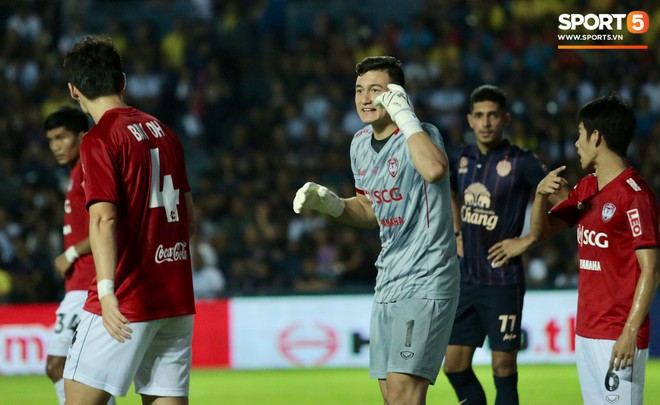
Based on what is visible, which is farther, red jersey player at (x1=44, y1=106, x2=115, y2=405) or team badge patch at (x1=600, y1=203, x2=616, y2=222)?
red jersey player at (x1=44, y1=106, x2=115, y2=405)

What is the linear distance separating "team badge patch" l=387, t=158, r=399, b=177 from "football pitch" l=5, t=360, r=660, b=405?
4490 millimetres

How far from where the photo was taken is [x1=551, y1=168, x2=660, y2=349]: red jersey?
5.18 meters

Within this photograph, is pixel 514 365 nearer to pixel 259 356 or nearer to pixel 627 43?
pixel 259 356

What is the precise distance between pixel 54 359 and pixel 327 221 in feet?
28.5

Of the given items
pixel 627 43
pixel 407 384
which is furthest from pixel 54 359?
pixel 627 43

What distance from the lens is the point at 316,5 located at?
759 inches

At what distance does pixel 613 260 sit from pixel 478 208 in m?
2.24

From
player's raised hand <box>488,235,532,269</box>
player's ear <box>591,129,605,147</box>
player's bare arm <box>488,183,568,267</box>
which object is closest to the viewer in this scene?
player's ear <box>591,129,605,147</box>

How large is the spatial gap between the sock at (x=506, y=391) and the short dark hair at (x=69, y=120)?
3.41m

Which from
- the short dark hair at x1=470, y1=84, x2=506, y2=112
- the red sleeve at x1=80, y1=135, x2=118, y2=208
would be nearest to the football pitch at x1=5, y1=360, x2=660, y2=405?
the short dark hair at x1=470, y1=84, x2=506, y2=112

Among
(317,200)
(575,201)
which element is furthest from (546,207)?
(317,200)

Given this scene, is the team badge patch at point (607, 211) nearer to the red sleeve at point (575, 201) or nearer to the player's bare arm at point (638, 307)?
the red sleeve at point (575, 201)

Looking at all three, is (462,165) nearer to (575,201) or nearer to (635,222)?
(575,201)

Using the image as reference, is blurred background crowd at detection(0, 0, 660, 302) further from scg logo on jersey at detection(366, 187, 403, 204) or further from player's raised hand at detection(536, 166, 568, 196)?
player's raised hand at detection(536, 166, 568, 196)
